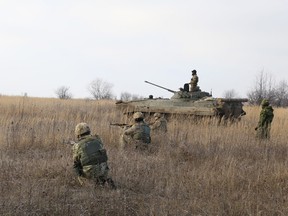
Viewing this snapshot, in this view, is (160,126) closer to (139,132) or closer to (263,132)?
(139,132)

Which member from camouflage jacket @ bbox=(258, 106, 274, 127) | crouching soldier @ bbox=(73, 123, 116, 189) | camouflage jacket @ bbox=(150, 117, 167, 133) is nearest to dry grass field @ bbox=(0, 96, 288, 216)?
crouching soldier @ bbox=(73, 123, 116, 189)

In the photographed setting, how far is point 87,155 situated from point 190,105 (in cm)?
956

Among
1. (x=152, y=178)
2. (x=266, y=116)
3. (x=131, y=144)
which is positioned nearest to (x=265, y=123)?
(x=266, y=116)

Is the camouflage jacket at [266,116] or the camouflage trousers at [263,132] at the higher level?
the camouflage jacket at [266,116]

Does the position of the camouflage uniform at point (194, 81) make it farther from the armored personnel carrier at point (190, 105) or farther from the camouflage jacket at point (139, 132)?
the camouflage jacket at point (139, 132)

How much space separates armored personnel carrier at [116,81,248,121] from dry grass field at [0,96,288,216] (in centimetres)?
390

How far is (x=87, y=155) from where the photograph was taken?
20.0 ft

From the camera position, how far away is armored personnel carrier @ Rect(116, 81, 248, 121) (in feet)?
48.1

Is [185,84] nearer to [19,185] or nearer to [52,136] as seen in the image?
[52,136]

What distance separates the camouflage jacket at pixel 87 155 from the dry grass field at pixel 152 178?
0.22 m

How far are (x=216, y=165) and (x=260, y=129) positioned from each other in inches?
185

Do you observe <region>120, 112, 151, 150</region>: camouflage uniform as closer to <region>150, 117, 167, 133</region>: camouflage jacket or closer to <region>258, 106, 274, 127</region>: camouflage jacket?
<region>150, 117, 167, 133</region>: camouflage jacket

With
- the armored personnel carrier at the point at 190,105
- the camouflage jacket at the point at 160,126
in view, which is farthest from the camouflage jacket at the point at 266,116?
the camouflage jacket at the point at 160,126

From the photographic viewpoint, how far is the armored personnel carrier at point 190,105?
577 inches
